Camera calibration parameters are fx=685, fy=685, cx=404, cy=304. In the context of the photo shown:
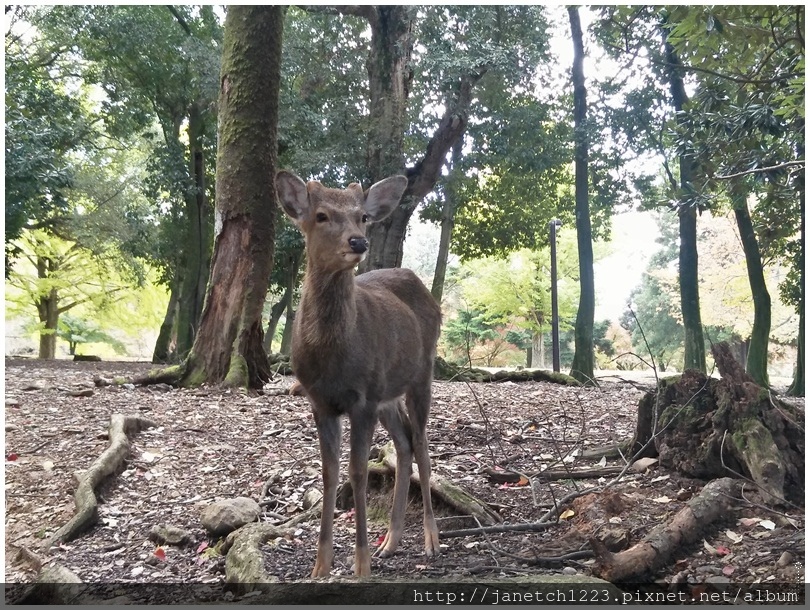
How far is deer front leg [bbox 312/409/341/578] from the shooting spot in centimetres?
206

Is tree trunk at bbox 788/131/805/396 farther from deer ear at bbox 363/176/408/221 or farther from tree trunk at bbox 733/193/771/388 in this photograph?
deer ear at bbox 363/176/408/221

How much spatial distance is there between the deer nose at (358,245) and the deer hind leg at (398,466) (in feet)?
1.90

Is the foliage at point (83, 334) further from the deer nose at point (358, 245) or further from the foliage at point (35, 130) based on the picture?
the deer nose at point (358, 245)

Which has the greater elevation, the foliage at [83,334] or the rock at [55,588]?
the foliage at [83,334]

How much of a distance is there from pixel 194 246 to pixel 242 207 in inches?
49.8

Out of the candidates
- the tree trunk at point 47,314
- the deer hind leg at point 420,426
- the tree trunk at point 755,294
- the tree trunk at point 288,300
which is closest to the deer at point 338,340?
the deer hind leg at point 420,426

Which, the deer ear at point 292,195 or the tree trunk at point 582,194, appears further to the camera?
the tree trunk at point 582,194

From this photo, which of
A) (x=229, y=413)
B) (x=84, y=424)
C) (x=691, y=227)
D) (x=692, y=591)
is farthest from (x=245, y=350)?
(x=692, y=591)

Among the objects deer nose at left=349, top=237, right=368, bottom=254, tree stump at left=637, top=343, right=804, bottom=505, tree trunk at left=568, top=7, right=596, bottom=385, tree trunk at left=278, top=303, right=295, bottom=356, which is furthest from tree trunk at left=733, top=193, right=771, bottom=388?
tree trunk at left=278, top=303, right=295, bottom=356

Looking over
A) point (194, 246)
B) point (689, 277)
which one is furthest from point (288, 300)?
point (689, 277)

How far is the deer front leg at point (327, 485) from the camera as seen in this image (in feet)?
6.75

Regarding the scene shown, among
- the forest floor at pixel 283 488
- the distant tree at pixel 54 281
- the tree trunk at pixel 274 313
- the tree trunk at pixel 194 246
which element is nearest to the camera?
the forest floor at pixel 283 488

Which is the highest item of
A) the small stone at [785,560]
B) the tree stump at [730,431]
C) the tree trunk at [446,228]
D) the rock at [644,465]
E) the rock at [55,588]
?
the tree trunk at [446,228]

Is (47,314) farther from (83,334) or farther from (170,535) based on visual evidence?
(170,535)
